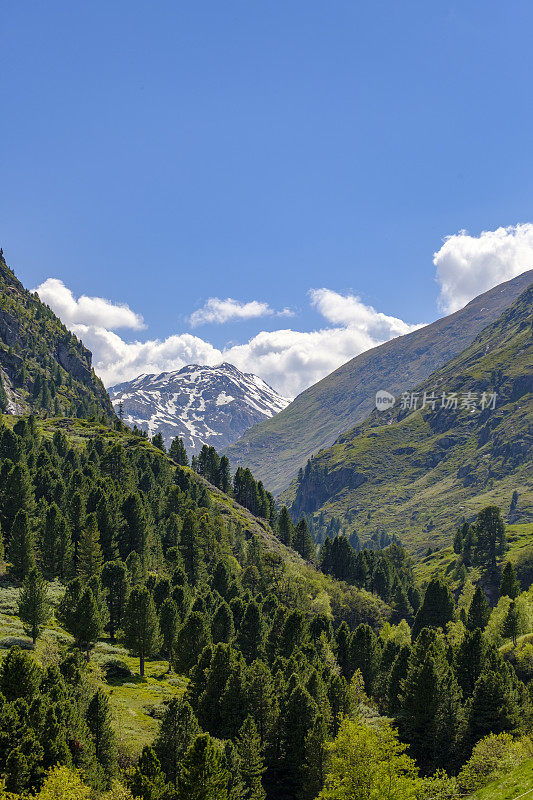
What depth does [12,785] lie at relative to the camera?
4709cm

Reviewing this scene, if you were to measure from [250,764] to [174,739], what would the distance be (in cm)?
1144

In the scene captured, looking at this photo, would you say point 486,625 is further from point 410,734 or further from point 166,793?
point 166,793

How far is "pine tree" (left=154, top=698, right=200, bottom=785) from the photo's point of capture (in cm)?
5888

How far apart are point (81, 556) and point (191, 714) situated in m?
64.6

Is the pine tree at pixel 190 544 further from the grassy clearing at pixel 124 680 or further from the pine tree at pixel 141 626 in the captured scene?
the pine tree at pixel 141 626

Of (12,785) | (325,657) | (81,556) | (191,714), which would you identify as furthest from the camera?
(81,556)

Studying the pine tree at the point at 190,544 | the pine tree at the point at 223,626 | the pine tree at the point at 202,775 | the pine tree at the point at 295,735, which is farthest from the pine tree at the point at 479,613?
the pine tree at the point at 202,775

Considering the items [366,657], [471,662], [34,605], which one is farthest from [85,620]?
[471,662]

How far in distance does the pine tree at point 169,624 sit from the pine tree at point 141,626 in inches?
268

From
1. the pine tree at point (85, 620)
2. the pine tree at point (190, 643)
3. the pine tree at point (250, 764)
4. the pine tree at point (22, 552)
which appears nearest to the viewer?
the pine tree at point (250, 764)

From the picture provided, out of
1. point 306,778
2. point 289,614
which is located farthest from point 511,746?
point 289,614

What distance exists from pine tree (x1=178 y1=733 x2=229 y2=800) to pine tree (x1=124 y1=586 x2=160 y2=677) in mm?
48134

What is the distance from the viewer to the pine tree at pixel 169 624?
4033 inches

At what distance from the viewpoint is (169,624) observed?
340 ft
